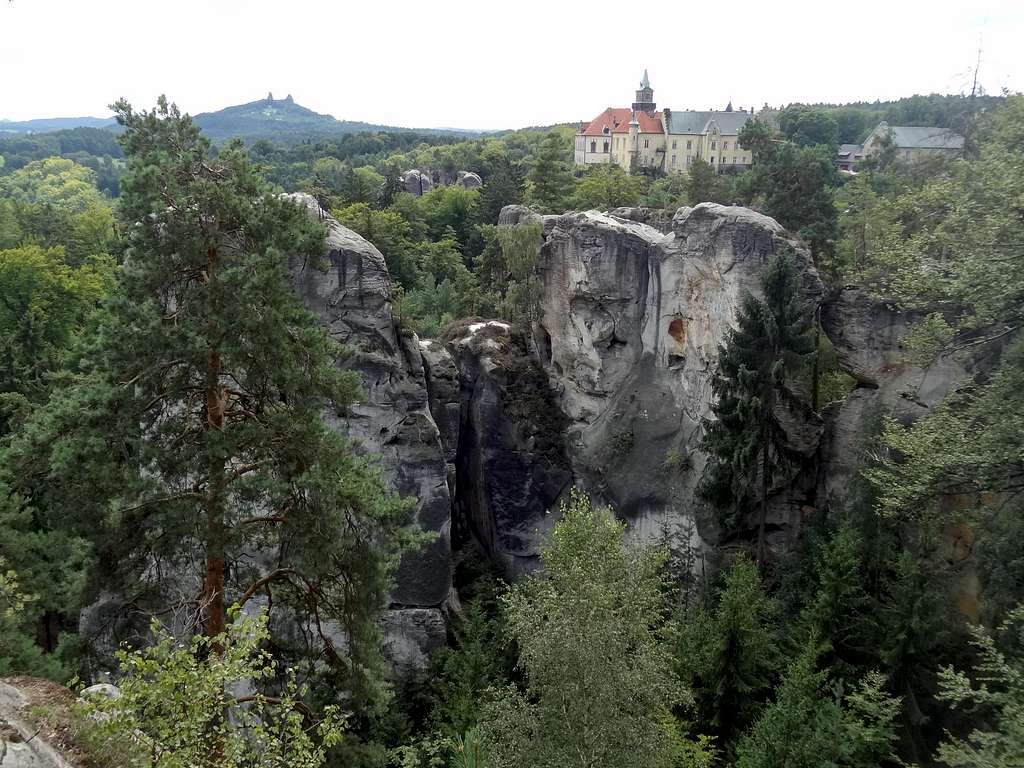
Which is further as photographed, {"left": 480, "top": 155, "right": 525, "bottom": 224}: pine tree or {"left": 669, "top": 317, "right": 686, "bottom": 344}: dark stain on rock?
{"left": 480, "top": 155, "right": 525, "bottom": 224}: pine tree

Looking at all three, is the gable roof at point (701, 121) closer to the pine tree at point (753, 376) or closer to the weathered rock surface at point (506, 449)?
the weathered rock surface at point (506, 449)

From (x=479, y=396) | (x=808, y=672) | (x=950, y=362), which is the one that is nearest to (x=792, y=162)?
(x=950, y=362)

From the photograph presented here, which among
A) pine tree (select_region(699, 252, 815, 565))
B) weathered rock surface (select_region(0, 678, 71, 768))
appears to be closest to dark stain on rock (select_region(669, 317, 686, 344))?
pine tree (select_region(699, 252, 815, 565))

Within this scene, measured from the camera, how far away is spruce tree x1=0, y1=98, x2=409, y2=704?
25.9ft

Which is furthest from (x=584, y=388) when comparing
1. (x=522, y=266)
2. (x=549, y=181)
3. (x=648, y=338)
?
(x=549, y=181)

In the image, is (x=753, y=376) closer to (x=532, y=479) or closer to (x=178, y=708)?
(x=532, y=479)

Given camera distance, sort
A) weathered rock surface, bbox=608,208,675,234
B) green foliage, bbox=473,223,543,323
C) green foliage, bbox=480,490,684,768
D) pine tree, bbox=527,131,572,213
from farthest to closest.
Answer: pine tree, bbox=527,131,572,213 < weathered rock surface, bbox=608,208,675,234 < green foliage, bbox=473,223,543,323 < green foliage, bbox=480,490,684,768

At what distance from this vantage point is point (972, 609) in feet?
52.2

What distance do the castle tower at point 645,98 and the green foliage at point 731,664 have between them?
Result: 61369 mm


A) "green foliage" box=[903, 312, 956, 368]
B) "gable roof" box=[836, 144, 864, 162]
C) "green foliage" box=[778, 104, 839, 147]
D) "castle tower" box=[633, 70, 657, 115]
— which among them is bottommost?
"green foliage" box=[903, 312, 956, 368]

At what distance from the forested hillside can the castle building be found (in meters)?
30.6

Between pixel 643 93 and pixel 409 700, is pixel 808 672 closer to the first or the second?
pixel 409 700

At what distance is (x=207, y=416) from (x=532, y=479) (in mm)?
13789

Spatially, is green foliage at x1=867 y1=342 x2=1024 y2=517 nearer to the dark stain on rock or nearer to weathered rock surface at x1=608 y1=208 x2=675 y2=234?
the dark stain on rock
